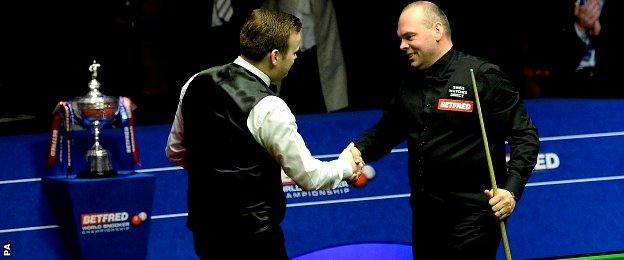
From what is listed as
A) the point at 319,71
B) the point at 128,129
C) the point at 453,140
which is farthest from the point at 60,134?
the point at 453,140

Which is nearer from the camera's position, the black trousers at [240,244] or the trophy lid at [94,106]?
the black trousers at [240,244]

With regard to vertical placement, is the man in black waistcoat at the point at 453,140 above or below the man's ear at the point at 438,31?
below

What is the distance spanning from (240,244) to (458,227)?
3.03 feet

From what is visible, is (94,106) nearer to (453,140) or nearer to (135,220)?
(135,220)

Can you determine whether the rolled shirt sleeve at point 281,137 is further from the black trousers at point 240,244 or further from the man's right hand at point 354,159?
the man's right hand at point 354,159

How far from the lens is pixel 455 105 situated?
468 centimetres

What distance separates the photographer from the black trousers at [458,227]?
462cm

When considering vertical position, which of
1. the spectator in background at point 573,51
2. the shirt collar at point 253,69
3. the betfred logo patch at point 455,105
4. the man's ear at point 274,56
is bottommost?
the spectator in background at point 573,51

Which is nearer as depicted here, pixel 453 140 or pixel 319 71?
pixel 453 140

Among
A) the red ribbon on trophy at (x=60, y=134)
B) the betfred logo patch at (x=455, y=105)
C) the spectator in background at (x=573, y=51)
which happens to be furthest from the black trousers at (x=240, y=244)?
the spectator in background at (x=573, y=51)

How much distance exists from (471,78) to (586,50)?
286 centimetres

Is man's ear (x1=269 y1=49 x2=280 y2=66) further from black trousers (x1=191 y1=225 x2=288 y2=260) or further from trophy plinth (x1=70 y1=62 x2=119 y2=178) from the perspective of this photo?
trophy plinth (x1=70 y1=62 x2=119 y2=178)

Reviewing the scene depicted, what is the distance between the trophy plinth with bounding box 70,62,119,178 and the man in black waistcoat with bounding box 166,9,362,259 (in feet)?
5.35

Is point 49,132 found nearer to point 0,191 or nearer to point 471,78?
point 0,191
